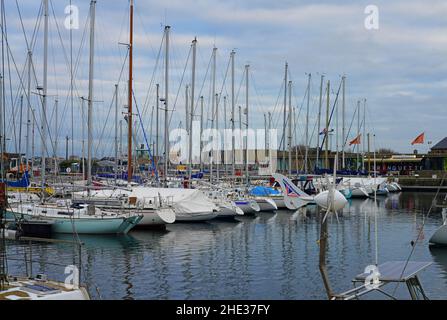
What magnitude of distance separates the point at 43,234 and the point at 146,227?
8467 millimetres

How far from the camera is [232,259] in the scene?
31969 mm

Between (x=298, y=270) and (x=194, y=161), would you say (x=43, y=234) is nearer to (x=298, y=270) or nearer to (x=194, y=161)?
(x=298, y=270)

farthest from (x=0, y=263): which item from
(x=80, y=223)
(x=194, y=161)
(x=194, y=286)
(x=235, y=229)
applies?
(x=194, y=161)

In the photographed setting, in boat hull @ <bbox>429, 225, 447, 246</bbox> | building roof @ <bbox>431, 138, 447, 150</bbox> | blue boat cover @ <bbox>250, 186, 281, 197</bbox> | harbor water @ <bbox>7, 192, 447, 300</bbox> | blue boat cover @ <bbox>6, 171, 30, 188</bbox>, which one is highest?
building roof @ <bbox>431, 138, 447, 150</bbox>

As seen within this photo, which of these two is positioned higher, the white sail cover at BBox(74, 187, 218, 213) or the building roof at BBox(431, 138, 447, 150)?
the building roof at BBox(431, 138, 447, 150)

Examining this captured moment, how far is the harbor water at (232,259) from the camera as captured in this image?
23781 millimetres

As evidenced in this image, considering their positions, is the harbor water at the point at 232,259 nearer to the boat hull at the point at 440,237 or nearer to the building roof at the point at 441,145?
the boat hull at the point at 440,237

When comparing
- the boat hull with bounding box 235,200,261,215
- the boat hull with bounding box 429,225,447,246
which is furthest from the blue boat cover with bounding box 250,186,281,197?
the boat hull with bounding box 429,225,447,246

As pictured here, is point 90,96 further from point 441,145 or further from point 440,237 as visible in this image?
point 441,145

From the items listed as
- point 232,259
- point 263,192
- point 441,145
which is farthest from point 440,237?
point 441,145

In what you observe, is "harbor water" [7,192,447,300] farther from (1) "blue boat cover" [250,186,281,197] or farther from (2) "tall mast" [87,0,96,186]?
(1) "blue boat cover" [250,186,281,197]

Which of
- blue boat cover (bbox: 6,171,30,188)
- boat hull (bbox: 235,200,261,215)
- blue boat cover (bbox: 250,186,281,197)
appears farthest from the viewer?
blue boat cover (bbox: 250,186,281,197)

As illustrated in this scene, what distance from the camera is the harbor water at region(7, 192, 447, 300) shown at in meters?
23.8

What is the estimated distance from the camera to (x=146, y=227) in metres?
44.1
